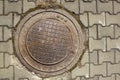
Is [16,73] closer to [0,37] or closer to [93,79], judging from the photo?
[0,37]

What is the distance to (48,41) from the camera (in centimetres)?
389

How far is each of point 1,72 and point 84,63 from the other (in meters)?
0.97

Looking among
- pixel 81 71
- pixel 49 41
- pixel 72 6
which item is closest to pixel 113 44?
pixel 81 71

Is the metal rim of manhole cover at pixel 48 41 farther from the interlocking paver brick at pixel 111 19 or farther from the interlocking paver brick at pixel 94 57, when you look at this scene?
the interlocking paver brick at pixel 111 19

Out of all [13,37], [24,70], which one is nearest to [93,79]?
[24,70]

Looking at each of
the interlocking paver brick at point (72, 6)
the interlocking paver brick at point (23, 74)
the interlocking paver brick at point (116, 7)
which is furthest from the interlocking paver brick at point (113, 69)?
the interlocking paver brick at point (23, 74)

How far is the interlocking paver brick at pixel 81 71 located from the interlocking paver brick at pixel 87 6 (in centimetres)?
66

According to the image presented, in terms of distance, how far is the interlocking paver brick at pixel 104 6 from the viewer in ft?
13.3

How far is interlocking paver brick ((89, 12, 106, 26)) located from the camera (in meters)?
4.02

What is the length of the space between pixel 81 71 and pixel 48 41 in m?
0.53

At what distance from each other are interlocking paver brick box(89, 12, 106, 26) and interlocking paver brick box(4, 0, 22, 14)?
846 millimetres

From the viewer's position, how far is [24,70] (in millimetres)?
3867

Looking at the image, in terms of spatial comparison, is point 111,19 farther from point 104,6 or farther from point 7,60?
point 7,60

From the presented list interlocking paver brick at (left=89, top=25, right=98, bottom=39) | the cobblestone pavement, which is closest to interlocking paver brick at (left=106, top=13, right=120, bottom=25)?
the cobblestone pavement
